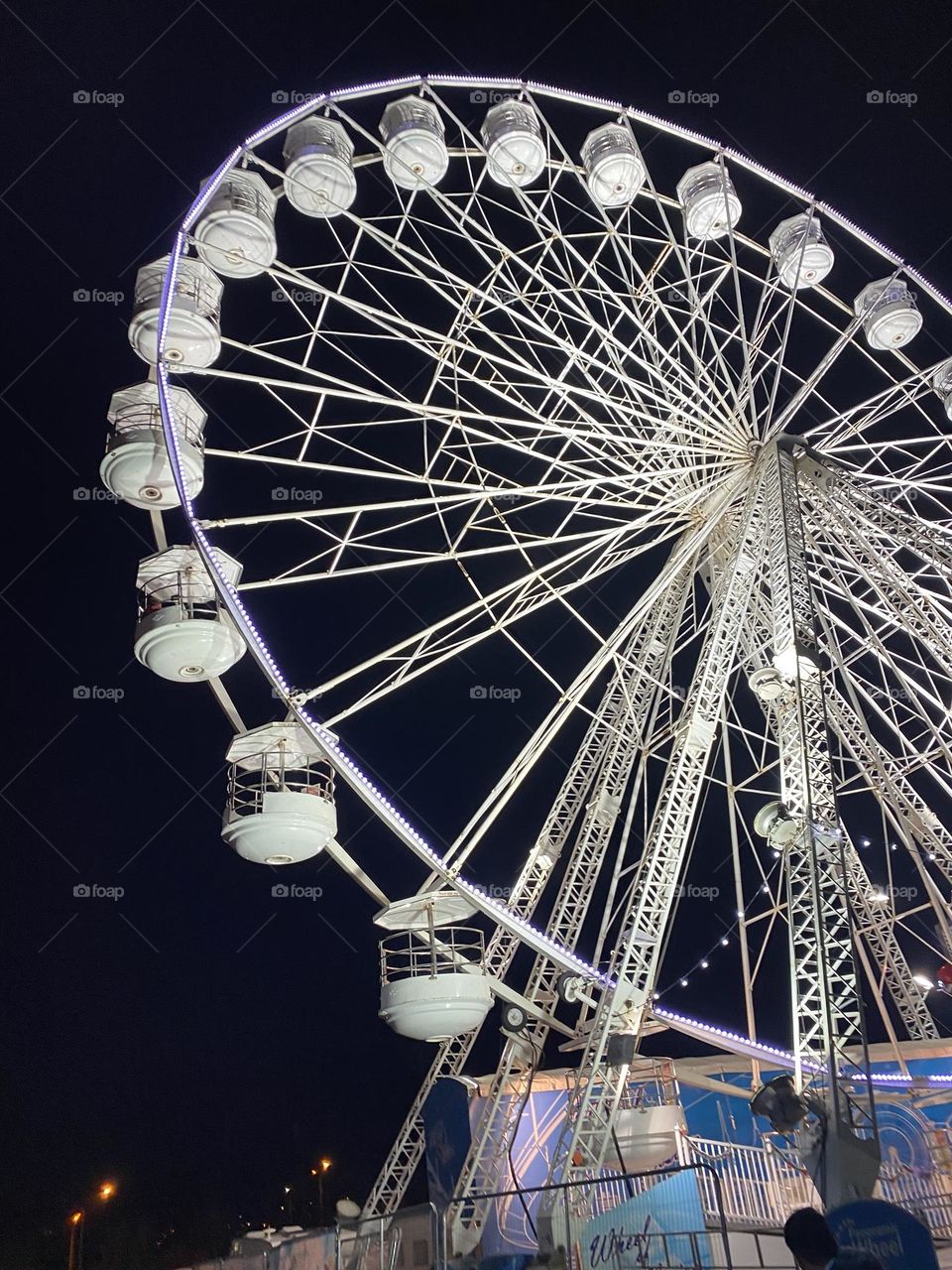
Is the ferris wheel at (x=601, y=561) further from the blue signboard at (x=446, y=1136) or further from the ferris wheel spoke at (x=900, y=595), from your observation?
the blue signboard at (x=446, y=1136)

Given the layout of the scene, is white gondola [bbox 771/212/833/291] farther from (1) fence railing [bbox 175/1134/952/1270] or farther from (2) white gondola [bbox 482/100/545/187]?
(1) fence railing [bbox 175/1134/952/1270]

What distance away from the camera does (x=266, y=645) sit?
44.0ft

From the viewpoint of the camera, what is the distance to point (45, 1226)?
1277 inches

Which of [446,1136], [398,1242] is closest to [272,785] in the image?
[446,1136]

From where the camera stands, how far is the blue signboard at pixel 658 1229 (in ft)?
23.5

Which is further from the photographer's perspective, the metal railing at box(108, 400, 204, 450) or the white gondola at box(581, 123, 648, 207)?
the white gondola at box(581, 123, 648, 207)

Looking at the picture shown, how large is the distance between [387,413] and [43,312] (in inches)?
423

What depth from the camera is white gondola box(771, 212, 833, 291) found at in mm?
17242

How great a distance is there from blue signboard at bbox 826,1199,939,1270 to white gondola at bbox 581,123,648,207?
14.8m

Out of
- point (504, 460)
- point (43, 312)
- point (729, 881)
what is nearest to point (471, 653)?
point (504, 460)

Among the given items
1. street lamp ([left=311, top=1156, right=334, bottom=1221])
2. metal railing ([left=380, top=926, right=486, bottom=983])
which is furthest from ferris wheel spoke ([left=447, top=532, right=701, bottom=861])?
street lamp ([left=311, top=1156, right=334, bottom=1221])

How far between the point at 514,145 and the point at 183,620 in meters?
8.70

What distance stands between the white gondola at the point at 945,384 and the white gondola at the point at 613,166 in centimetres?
595

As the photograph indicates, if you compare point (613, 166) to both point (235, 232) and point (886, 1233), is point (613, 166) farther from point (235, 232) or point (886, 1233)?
point (886, 1233)
